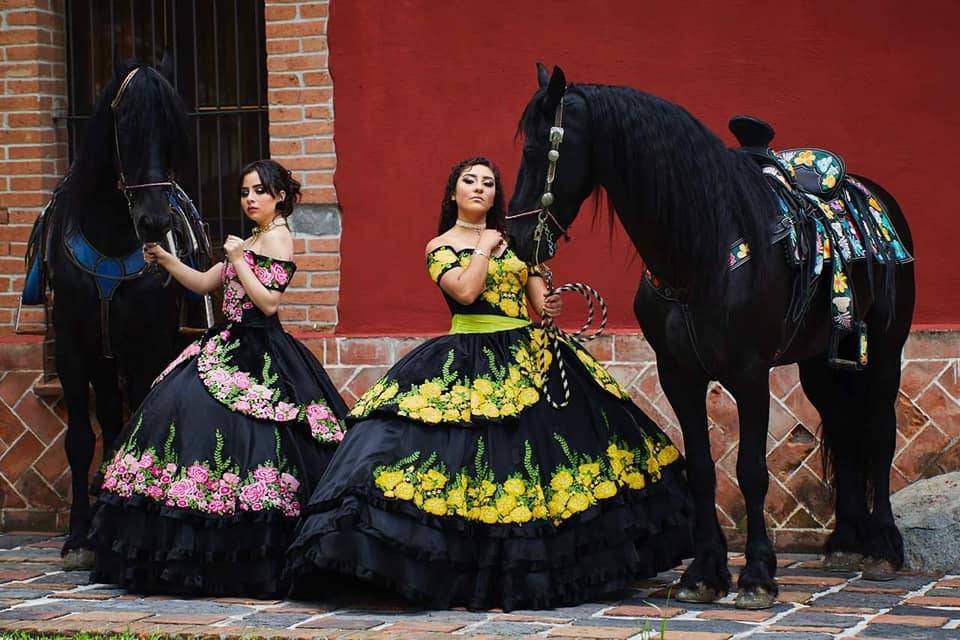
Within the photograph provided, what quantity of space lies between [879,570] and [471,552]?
1801 millimetres

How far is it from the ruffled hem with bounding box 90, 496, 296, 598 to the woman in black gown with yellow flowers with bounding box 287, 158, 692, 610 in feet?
0.71

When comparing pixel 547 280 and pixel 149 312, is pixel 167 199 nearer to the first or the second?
pixel 149 312

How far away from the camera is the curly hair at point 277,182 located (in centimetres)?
601

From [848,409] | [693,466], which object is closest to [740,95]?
[848,409]

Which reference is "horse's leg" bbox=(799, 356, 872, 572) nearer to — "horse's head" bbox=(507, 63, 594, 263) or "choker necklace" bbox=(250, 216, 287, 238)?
"horse's head" bbox=(507, 63, 594, 263)

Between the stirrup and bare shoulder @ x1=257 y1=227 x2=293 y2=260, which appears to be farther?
bare shoulder @ x1=257 y1=227 x2=293 y2=260

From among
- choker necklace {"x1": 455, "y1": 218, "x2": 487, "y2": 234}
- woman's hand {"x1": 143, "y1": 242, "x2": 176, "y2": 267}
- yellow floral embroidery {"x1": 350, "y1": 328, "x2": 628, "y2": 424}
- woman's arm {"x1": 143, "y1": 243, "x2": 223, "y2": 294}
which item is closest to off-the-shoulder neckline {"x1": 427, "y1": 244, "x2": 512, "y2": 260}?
choker necklace {"x1": 455, "y1": 218, "x2": 487, "y2": 234}

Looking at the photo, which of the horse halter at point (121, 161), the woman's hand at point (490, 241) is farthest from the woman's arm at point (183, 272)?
the woman's hand at point (490, 241)

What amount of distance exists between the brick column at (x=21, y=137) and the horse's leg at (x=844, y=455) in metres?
4.20

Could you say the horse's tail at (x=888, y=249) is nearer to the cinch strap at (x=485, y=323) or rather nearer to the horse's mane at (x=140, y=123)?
the cinch strap at (x=485, y=323)

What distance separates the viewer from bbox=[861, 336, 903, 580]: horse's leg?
19.9ft

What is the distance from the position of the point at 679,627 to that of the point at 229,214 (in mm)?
4013

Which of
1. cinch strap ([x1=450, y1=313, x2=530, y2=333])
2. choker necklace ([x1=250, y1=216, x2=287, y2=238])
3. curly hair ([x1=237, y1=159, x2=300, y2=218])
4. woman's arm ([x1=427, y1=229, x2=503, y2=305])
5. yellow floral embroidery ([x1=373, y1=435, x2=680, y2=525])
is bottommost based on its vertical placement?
yellow floral embroidery ([x1=373, y1=435, x2=680, y2=525])

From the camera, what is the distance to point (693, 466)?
556cm
